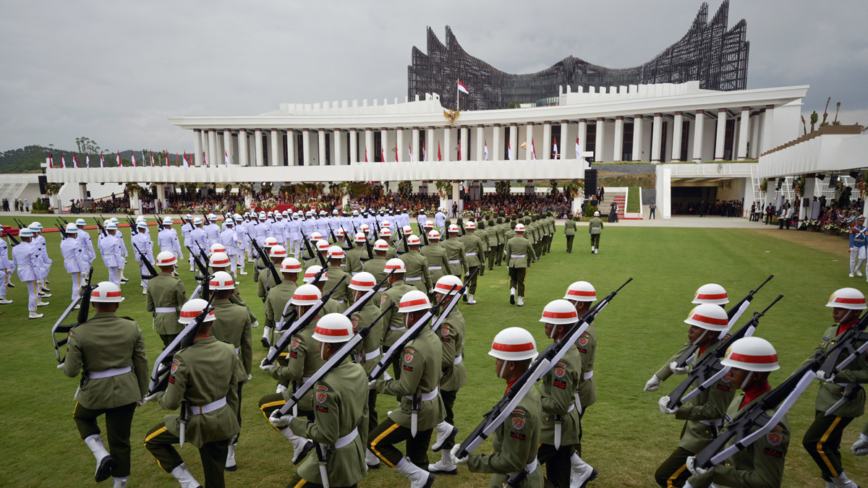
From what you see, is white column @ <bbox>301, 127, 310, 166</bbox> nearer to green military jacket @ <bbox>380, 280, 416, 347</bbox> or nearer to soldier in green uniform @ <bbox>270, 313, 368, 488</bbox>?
green military jacket @ <bbox>380, 280, 416, 347</bbox>

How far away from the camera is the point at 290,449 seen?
564 cm

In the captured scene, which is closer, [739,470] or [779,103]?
[739,470]

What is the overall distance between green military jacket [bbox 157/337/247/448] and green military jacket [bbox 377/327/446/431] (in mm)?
1380

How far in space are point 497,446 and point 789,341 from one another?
28.7 feet

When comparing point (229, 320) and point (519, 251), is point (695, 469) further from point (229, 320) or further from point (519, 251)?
point (519, 251)

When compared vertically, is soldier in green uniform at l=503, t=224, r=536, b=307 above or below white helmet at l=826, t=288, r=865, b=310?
below

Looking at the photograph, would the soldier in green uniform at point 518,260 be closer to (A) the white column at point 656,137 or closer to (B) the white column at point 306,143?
(A) the white column at point 656,137

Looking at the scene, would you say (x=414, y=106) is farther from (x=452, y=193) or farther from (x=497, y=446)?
(x=497, y=446)

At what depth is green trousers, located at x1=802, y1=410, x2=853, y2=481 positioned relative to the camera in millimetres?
4586

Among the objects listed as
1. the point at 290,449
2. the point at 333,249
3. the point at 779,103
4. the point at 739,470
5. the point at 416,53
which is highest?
the point at 416,53

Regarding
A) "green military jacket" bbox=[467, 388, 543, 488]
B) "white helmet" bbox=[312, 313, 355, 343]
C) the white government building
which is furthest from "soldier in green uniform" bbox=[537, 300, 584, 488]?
the white government building

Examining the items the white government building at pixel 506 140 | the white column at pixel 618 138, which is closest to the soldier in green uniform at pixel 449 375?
the white government building at pixel 506 140

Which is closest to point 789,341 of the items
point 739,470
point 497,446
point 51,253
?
point 739,470

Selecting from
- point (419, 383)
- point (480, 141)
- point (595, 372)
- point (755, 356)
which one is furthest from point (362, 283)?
point (480, 141)
